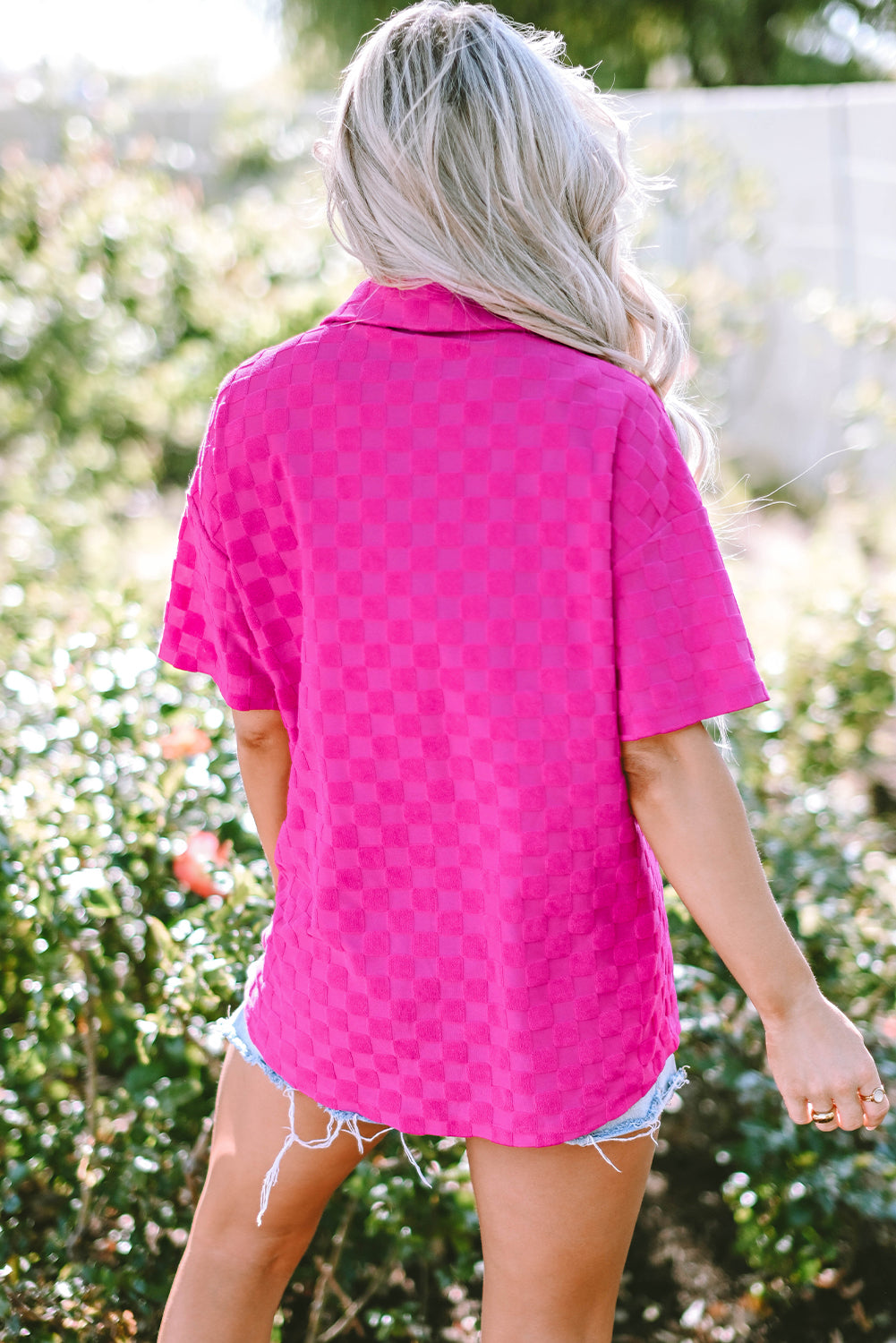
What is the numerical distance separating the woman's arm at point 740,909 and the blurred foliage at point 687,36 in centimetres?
1456

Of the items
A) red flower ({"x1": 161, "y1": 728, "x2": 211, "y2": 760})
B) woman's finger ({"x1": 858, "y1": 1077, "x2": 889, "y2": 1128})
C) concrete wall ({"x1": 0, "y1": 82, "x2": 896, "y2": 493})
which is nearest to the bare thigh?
woman's finger ({"x1": 858, "y1": 1077, "x2": 889, "y2": 1128})

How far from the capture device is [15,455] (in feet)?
16.7

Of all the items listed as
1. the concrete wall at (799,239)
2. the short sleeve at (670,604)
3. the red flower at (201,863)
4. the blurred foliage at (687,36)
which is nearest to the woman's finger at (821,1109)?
→ the short sleeve at (670,604)

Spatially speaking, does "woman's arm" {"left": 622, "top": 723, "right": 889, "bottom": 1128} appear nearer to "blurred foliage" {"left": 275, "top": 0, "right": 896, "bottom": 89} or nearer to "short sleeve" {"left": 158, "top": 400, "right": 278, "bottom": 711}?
"short sleeve" {"left": 158, "top": 400, "right": 278, "bottom": 711}

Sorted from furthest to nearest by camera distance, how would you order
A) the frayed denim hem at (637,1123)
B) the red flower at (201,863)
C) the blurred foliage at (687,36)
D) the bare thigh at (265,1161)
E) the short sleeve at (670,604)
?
the blurred foliage at (687,36)
the red flower at (201,863)
the bare thigh at (265,1161)
the frayed denim hem at (637,1123)
the short sleeve at (670,604)

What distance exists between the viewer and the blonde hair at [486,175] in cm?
100

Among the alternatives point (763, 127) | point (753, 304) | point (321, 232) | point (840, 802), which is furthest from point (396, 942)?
point (763, 127)

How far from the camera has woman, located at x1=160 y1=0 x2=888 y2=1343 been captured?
0.98 m

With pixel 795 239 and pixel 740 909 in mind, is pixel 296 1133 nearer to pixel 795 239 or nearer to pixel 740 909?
pixel 740 909

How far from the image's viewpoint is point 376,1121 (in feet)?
3.76

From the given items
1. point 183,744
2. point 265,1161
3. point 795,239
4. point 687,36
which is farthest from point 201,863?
point 687,36

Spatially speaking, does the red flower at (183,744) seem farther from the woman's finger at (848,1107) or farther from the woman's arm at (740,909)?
the woman's finger at (848,1107)

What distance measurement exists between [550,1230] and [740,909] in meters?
0.35

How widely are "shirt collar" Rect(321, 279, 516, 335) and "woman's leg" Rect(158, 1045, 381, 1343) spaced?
75 centimetres
